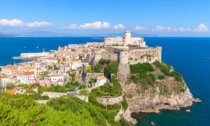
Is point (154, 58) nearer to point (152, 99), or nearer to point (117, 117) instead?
point (152, 99)

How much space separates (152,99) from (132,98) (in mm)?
2956

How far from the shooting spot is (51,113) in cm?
1528

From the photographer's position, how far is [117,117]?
1065 inches

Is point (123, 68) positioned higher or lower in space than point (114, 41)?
lower

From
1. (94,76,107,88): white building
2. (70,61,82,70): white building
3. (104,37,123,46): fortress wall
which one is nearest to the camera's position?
(94,76,107,88): white building

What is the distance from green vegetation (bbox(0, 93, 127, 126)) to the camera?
38.8 feet

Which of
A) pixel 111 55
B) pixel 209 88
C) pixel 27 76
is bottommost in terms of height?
pixel 209 88

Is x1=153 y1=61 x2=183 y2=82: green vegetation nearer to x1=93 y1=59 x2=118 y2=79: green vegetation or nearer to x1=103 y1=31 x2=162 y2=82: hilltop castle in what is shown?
x1=103 y1=31 x2=162 y2=82: hilltop castle

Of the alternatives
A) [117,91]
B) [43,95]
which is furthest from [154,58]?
[43,95]

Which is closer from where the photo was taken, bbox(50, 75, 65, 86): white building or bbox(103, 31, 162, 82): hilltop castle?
bbox(50, 75, 65, 86): white building

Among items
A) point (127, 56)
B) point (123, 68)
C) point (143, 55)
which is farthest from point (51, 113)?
point (143, 55)

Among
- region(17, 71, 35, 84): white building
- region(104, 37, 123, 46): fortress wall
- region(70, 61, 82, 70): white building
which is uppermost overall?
region(104, 37, 123, 46): fortress wall

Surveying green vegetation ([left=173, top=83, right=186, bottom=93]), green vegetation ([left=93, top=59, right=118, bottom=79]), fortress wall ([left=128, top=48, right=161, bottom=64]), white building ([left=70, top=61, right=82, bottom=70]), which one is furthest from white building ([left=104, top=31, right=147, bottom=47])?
green vegetation ([left=173, top=83, right=186, bottom=93])

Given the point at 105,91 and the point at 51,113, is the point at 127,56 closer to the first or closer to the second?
the point at 105,91
